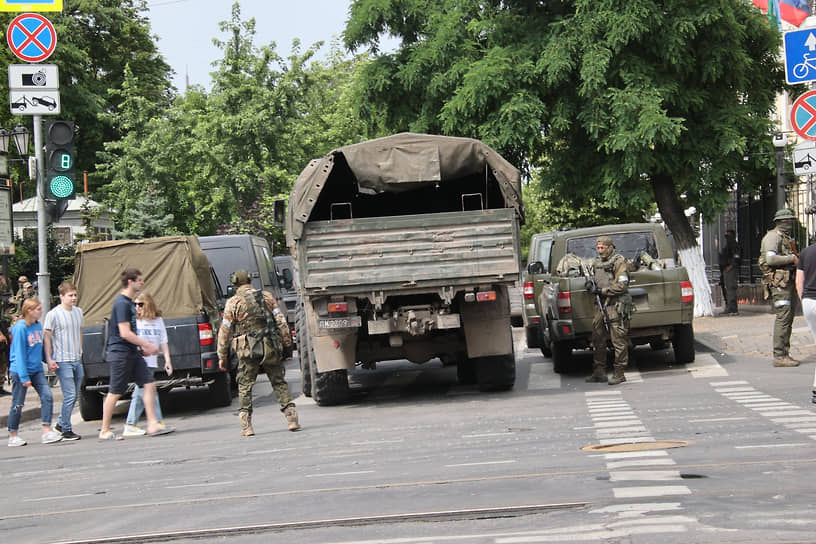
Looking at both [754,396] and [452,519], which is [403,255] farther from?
[452,519]

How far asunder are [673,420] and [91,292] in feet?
27.9

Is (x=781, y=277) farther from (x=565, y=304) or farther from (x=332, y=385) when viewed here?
(x=332, y=385)

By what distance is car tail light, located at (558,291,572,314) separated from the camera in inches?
612

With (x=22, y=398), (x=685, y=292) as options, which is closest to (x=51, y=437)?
(x=22, y=398)

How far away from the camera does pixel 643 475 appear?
7582mm

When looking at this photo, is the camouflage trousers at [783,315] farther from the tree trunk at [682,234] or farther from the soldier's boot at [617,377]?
the tree trunk at [682,234]

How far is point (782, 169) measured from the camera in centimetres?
2269

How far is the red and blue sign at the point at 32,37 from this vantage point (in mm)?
16734

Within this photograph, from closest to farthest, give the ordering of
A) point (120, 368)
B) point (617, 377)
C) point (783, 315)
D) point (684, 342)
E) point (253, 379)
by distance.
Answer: point (253, 379) < point (120, 368) < point (617, 377) < point (783, 315) < point (684, 342)

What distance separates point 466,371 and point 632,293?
97.8 inches

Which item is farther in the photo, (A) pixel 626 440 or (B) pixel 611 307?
(B) pixel 611 307

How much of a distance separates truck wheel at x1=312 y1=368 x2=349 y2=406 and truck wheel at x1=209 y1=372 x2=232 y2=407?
190 centimetres

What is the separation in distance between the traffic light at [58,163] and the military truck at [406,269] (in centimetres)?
367

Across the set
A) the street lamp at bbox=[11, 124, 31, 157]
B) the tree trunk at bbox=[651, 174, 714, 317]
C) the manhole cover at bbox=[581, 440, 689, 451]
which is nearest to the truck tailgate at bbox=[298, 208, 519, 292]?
the manhole cover at bbox=[581, 440, 689, 451]
